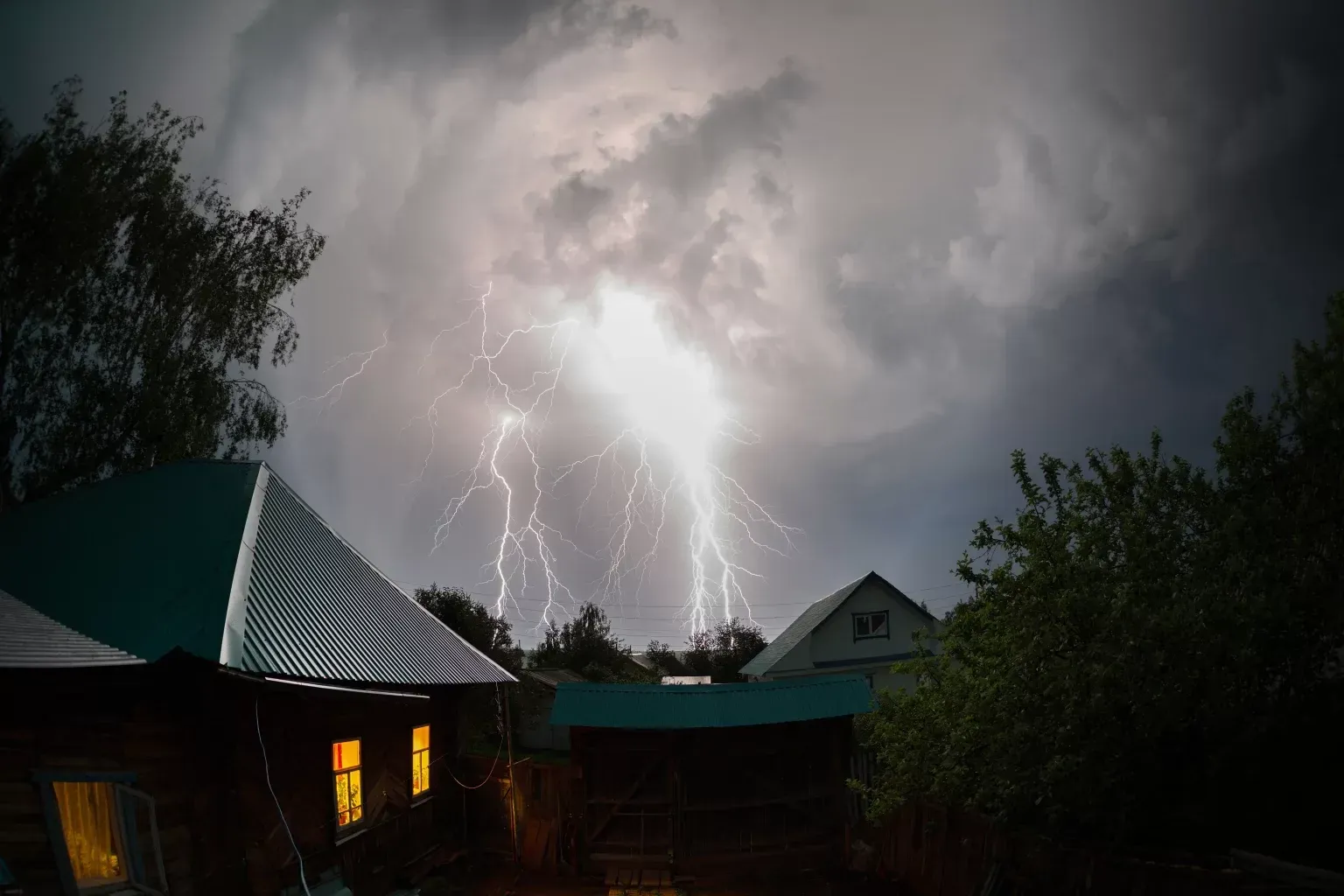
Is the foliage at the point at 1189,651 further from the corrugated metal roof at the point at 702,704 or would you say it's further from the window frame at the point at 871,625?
the window frame at the point at 871,625

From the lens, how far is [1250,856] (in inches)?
248

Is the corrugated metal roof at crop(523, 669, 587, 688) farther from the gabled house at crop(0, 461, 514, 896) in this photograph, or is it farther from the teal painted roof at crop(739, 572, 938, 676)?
the gabled house at crop(0, 461, 514, 896)

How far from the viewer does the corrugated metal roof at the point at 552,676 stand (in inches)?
1138

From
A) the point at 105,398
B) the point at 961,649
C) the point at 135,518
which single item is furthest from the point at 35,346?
the point at 961,649

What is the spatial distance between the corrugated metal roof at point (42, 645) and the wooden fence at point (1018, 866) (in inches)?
383

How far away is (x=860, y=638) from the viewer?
28.3m

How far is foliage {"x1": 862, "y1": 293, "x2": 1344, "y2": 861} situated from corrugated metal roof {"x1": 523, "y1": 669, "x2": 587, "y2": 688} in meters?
21.0

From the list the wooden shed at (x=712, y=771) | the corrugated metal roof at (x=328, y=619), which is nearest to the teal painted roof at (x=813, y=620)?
the wooden shed at (x=712, y=771)

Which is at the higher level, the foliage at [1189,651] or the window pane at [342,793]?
the foliage at [1189,651]

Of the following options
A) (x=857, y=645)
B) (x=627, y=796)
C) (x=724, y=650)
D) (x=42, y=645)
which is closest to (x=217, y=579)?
(x=42, y=645)

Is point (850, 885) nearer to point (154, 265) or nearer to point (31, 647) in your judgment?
point (31, 647)

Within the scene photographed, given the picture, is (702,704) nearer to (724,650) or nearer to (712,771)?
(712,771)

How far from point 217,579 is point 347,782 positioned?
365cm

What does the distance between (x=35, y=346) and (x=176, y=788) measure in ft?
49.6
